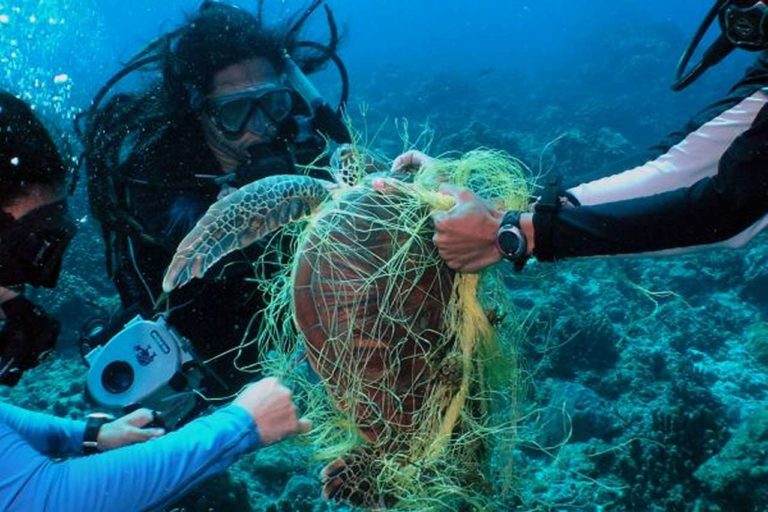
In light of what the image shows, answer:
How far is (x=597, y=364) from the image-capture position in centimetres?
649

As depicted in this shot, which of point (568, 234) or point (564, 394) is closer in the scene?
point (568, 234)

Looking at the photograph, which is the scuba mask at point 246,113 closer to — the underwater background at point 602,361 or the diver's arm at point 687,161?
the underwater background at point 602,361

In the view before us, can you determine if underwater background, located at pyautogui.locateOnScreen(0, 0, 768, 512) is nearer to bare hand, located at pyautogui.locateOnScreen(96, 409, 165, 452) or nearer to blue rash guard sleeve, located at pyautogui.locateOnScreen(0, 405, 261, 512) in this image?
blue rash guard sleeve, located at pyautogui.locateOnScreen(0, 405, 261, 512)

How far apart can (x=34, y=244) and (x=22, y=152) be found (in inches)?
13.0

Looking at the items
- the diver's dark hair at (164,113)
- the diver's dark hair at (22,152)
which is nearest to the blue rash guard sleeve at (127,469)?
the diver's dark hair at (22,152)

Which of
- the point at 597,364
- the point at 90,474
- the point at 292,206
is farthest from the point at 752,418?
the point at 90,474

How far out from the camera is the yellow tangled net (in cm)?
204

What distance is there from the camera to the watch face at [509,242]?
6.93ft

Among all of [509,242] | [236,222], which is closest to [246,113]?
[236,222]

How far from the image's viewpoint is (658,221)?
83.4 inches

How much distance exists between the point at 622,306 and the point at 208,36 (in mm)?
6757

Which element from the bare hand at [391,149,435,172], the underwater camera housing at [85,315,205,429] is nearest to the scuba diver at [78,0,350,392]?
the underwater camera housing at [85,315,205,429]

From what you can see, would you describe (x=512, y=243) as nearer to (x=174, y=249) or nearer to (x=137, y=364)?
(x=174, y=249)

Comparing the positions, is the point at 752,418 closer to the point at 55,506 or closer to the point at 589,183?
the point at 589,183
